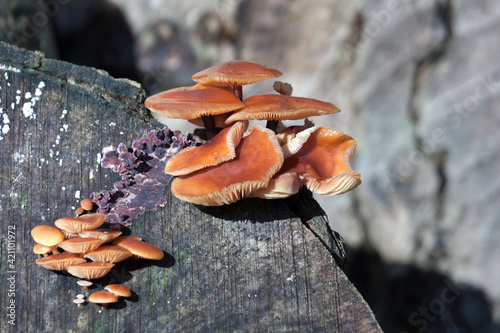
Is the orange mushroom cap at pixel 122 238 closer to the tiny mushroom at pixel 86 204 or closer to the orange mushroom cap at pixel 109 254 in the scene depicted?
the orange mushroom cap at pixel 109 254

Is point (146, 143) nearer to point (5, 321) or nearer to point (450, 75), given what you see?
point (5, 321)

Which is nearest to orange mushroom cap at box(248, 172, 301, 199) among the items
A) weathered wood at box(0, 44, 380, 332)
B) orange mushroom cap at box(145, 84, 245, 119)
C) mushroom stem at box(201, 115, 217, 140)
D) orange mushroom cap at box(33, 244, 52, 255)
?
weathered wood at box(0, 44, 380, 332)

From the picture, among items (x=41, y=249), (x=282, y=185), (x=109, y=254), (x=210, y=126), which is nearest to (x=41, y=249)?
(x=41, y=249)

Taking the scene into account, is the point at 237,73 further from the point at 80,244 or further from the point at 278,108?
the point at 80,244

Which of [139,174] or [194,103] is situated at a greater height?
[194,103]

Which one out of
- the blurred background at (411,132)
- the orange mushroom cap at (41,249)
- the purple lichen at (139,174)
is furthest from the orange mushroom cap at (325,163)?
the blurred background at (411,132)

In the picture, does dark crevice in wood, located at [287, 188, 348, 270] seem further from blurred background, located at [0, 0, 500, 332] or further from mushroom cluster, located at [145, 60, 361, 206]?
blurred background, located at [0, 0, 500, 332]

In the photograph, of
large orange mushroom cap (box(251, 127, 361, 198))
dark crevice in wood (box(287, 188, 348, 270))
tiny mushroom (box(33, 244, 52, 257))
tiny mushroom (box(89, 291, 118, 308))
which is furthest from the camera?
dark crevice in wood (box(287, 188, 348, 270))
